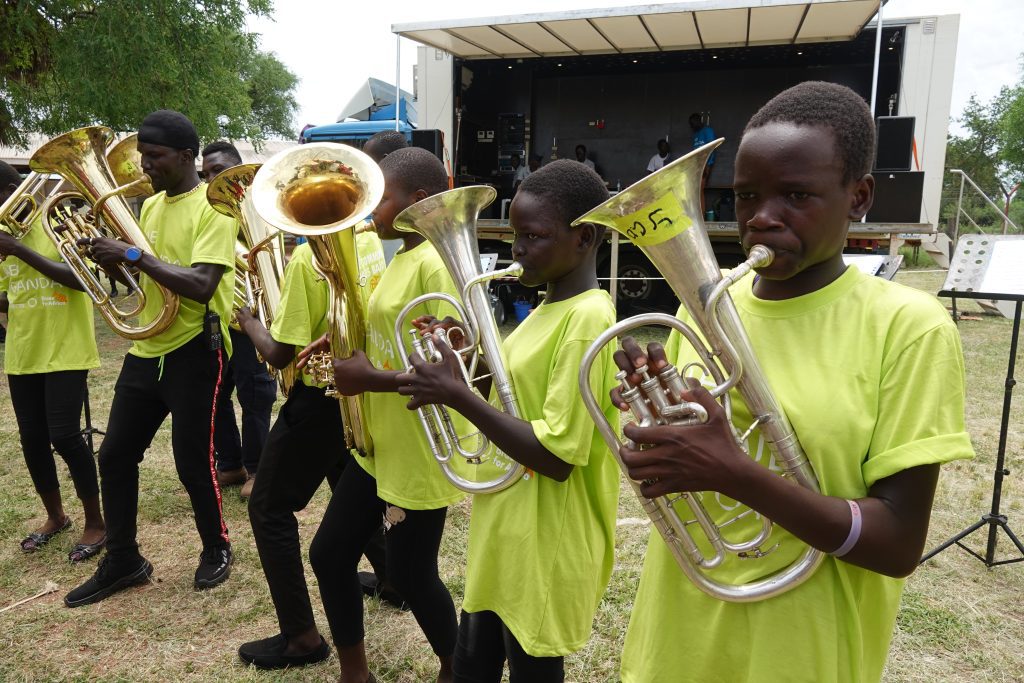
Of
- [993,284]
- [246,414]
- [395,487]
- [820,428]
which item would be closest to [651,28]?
[993,284]

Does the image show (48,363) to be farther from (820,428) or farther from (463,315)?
(820,428)

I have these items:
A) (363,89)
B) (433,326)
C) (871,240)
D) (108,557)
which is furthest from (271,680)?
(363,89)

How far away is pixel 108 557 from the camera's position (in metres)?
3.48

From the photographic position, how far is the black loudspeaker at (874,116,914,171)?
7.95 metres

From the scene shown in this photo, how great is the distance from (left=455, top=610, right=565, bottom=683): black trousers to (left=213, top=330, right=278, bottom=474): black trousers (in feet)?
10.9

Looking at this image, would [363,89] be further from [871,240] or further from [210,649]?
[210,649]

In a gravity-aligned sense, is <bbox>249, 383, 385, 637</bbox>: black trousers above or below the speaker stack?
below

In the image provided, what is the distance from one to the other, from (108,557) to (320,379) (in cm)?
189

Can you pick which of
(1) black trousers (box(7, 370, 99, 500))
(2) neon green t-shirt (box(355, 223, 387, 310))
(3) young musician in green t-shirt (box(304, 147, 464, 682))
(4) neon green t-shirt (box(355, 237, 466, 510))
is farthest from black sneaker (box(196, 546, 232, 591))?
(2) neon green t-shirt (box(355, 223, 387, 310))

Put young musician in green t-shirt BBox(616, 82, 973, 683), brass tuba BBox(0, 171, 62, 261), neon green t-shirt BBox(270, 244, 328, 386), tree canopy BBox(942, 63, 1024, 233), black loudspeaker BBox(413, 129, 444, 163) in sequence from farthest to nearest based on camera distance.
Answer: tree canopy BBox(942, 63, 1024, 233) < black loudspeaker BBox(413, 129, 444, 163) < brass tuba BBox(0, 171, 62, 261) < neon green t-shirt BBox(270, 244, 328, 386) < young musician in green t-shirt BBox(616, 82, 973, 683)

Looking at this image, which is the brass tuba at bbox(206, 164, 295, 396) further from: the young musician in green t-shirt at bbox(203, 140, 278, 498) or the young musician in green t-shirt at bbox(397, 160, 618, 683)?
the young musician in green t-shirt at bbox(203, 140, 278, 498)

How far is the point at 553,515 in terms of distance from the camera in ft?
6.18

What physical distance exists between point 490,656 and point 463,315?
0.96 metres

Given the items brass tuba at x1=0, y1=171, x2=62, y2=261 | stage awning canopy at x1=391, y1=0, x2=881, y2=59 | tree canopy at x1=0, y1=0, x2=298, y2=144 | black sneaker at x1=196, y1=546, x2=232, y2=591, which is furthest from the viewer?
tree canopy at x1=0, y1=0, x2=298, y2=144
